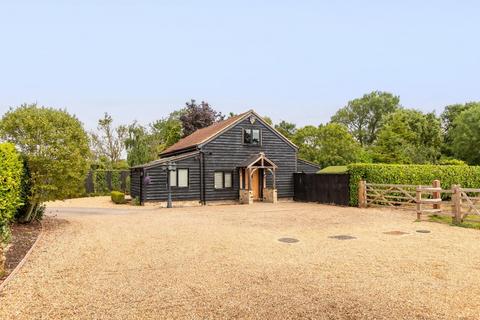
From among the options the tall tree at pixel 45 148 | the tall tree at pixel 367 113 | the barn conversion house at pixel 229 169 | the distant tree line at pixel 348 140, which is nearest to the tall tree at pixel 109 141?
the distant tree line at pixel 348 140

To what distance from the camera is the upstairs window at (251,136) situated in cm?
2751

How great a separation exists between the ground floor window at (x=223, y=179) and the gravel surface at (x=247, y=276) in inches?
544

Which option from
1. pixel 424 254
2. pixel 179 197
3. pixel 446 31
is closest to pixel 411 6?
pixel 446 31

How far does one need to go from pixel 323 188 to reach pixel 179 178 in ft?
34.3

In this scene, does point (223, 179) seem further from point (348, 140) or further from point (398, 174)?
point (348, 140)

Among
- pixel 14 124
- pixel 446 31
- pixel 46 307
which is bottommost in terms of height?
pixel 46 307

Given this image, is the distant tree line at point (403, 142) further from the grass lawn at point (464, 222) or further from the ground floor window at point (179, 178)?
the ground floor window at point (179, 178)

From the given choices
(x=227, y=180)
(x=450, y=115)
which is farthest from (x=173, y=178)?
(x=450, y=115)

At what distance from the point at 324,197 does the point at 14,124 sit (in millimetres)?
19349

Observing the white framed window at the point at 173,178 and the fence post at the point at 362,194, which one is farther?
the white framed window at the point at 173,178

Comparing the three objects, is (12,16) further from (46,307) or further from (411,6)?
(411,6)

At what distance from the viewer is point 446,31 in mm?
14836

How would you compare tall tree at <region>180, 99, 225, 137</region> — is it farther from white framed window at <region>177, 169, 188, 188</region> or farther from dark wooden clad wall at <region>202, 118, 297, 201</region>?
white framed window at <region>177, 169, 188, 188</region>

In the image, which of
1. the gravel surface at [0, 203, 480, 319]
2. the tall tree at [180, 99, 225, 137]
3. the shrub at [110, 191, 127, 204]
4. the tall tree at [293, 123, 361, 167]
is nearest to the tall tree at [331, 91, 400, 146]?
the tall tree at [293, 123, 361, 167]
